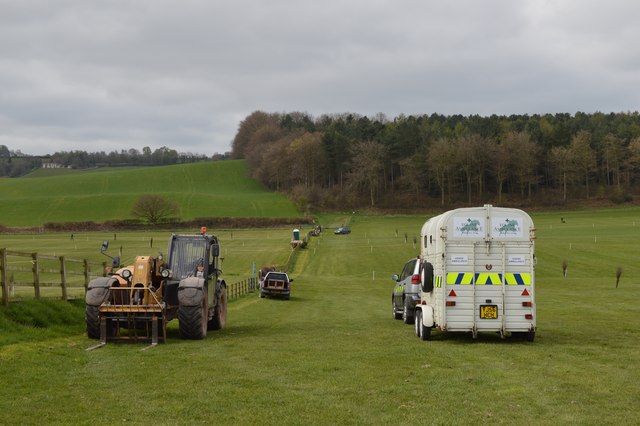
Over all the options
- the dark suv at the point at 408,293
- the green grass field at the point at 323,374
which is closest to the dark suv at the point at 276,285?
the green grass field at the point at 323,374

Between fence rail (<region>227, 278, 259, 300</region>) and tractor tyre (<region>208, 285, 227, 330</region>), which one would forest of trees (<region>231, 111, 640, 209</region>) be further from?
tractor tyre (<region>208, 285, 227, 330</region>)

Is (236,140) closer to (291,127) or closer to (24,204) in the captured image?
(291,127)

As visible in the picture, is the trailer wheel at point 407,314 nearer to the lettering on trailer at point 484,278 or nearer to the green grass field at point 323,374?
the green grass field at point 323,374

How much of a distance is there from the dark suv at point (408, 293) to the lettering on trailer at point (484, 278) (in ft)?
12.3

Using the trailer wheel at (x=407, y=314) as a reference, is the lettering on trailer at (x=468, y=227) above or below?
above

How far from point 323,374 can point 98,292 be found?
7.28m

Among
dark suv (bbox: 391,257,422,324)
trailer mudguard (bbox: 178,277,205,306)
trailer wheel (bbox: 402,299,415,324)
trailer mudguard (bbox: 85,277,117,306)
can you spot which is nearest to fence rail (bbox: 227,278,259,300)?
dark suv (bbox: 391,257,422,324)

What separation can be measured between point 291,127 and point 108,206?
226 ft

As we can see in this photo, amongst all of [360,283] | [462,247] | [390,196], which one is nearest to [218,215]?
[390,196]

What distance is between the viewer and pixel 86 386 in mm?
10414

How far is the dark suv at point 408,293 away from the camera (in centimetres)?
2091

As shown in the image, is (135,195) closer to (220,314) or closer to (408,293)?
(220,314)

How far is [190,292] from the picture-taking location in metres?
17.2

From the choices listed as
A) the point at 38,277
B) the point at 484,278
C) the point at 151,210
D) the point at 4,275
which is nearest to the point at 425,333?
the point at 484,278
